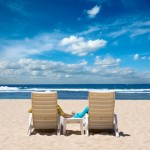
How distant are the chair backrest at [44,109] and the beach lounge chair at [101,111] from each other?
2.67 feet

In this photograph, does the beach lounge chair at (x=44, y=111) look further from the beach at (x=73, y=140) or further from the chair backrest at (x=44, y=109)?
the beach at (x=73, y=140)

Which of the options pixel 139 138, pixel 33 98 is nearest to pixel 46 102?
pixel 33 98

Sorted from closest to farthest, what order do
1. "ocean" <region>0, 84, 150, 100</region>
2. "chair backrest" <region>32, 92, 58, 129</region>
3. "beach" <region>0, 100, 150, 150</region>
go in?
"beach" <region>0, 100, 150, 150</region> < "chair backrest" <region>32, 92, 58, 129</region> < "ocean" <region>0, 84, 150, 100</region>

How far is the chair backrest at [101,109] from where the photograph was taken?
278 inches

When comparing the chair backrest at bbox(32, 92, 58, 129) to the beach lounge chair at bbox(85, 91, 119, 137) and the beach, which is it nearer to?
the beach

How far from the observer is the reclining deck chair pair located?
705 cm

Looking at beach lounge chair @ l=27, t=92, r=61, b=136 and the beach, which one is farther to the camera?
beach lounge chair @ l=27, t=92, r=61, b=136

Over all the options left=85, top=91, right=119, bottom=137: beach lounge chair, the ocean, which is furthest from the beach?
the ocean

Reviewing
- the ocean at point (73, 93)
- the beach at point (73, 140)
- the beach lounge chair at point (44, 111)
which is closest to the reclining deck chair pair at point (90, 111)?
the beach lounge chair at point (44, 111)

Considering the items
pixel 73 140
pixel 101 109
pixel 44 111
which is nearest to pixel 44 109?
pixel 44 111

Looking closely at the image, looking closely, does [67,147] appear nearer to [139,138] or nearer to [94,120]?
[94,120]

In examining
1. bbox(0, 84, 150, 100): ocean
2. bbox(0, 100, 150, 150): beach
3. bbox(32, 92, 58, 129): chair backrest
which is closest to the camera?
bbox(0, 100, 150, 150): beach

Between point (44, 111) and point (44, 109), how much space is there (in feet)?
0.16

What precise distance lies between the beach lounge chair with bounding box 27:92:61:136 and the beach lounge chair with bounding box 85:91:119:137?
0.79 m
